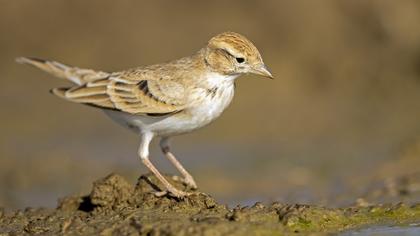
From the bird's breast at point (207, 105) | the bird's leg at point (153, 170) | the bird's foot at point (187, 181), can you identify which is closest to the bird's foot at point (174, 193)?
the bird's leg at point (153, 170)

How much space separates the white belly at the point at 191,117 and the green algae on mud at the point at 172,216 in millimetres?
575

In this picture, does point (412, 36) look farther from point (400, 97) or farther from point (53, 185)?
point (53, 185)

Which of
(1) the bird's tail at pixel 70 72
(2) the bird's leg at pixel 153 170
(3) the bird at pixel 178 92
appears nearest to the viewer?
(2) the bird's leg at pixel 153 170

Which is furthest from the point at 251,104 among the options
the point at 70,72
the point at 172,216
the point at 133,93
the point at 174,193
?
the point at 172,216

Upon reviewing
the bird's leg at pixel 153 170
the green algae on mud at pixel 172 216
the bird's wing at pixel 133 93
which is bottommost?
the green algae on mud at pixel 172 216

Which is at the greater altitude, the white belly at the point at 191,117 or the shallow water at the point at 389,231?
the white belly at the point at 191,117

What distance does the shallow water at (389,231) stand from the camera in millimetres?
7176

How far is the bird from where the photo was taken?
891cm

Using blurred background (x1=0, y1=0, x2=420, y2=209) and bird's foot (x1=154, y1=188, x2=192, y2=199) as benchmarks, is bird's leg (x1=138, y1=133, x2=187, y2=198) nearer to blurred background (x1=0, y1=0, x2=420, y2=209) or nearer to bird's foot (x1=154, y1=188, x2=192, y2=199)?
bird's foot (x1=154, y1=188, x2=192, y2=199)

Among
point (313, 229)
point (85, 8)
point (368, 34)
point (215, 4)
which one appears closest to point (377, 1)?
point (368, 34)

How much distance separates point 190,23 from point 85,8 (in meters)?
2.02

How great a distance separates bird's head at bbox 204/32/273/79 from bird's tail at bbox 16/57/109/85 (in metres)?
1.41

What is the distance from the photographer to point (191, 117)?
8891mm

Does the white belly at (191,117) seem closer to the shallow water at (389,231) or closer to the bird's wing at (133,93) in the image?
the bird's wing at (133,93)
